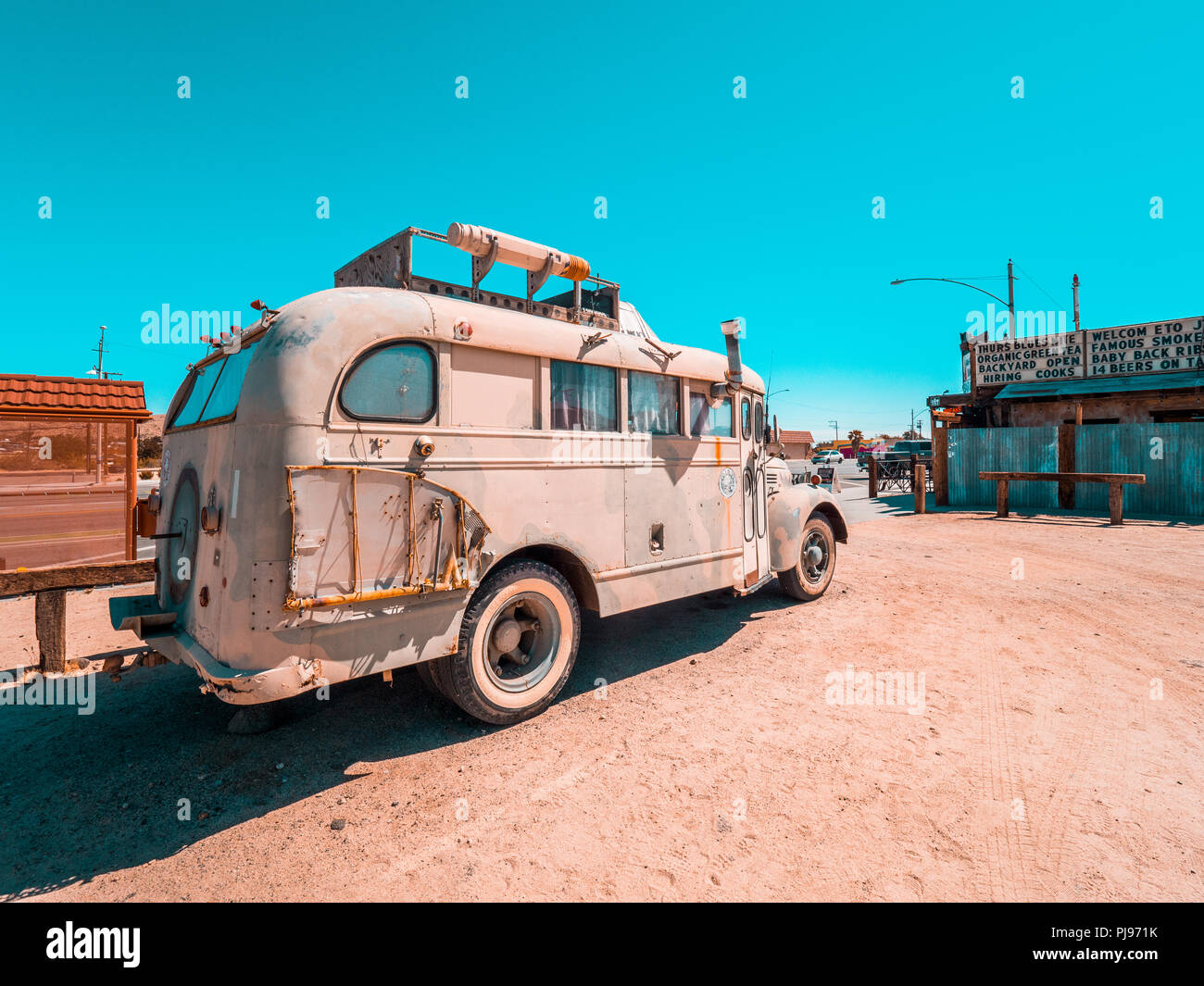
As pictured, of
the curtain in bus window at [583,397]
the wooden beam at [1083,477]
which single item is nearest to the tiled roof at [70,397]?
the curtain in bus window at [583,397]

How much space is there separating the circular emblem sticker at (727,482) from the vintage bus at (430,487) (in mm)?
204

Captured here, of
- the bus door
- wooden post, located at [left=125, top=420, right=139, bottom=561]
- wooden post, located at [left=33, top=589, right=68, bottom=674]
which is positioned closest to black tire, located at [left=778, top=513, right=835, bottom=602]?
the bus door

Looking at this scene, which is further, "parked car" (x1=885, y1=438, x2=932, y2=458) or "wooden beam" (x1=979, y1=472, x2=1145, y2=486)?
"parked car" (x1=885, y1=438, x2=932, y2=458)

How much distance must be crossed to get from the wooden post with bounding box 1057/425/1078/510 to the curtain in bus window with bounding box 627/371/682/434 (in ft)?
51.0

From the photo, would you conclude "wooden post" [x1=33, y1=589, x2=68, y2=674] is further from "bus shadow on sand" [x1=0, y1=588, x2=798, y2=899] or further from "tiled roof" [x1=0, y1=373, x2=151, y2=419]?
"tiled roof" [x1=0, y1=373, x2=151, y2=419]

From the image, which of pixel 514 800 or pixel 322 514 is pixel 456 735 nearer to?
pixel 514 800

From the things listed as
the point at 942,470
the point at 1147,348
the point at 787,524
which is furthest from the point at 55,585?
the point at 1147,348

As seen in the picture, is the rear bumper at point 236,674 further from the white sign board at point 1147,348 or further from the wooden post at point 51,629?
the white sign board at point 1147,348

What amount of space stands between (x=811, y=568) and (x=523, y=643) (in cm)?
449

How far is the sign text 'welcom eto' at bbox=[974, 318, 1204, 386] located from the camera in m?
17.4
